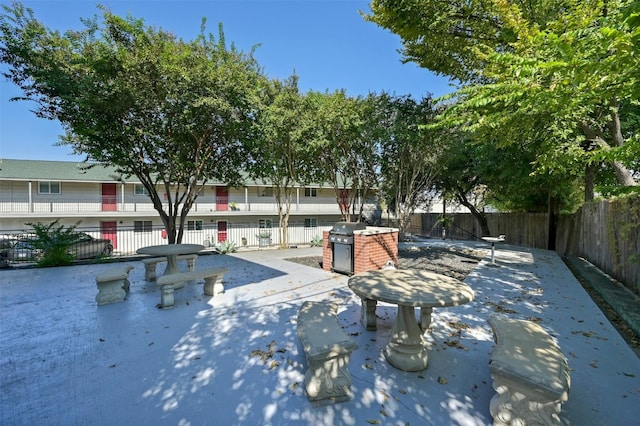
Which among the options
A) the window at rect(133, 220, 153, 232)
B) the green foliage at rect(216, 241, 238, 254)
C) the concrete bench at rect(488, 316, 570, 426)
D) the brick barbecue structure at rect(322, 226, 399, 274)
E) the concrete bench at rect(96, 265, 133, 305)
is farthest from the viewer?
→ the window at rect(133, 220, 153, 232)

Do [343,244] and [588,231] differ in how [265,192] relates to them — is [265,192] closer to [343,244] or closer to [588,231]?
[343,244]

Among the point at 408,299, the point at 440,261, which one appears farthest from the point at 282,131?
the point at 408,299

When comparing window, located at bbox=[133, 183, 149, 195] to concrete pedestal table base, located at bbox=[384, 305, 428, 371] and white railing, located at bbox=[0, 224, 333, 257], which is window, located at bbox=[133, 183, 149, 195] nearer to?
white railing, located at bbox=[0, 224, 333, 257]

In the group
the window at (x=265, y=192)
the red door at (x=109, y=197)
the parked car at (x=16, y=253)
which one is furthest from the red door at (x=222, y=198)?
the parked car at (x=16, y=253)

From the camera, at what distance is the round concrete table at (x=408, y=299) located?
2475 millimetres

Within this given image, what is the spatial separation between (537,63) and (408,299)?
2.36m

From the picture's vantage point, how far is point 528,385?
5.93 ft

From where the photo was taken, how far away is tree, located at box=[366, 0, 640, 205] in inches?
91.4

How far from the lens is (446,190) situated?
1616cm

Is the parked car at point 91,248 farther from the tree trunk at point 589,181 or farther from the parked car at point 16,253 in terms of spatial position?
the tree trunk at point 589,181

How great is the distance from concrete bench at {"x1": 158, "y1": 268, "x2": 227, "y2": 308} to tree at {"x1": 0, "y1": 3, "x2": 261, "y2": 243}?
16.2ft

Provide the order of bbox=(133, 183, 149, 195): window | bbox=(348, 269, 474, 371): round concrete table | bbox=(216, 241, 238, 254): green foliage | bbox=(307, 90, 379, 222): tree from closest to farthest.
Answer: bbox=(348, 269, 474, 371): round concrete table < bbox=(307, 90, 379, 222): tree < bbox=(216, 241, 238, 254): green foliage < bbox=(133, 183, 149, 195): window

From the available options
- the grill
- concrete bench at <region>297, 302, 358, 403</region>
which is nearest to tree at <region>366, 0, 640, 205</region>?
concrete bench at <region>297, 302, 358, 403</region>

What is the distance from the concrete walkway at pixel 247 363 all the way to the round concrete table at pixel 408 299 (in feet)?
0.45
